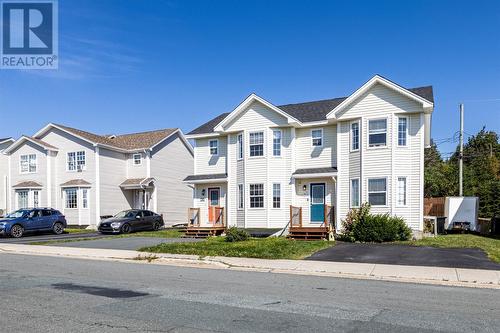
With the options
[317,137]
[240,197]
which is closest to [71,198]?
[240,197]

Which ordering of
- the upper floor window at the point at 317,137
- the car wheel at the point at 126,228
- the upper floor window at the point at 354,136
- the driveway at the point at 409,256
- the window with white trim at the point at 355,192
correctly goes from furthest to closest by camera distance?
the car wheel at the point at 126,228, the upper floor window at the point at 317,137, the upper floor window at the point at 354,136, the window with white trim at the point at 355,192, the driveway at the point at 409,256

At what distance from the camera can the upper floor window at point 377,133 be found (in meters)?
22.6

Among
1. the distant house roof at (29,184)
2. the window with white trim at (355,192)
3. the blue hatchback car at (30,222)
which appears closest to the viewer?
the window with white trim at (355,192)

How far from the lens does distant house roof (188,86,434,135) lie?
959 inches

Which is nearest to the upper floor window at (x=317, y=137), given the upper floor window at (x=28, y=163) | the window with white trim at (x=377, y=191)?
the window with white trim at (x=377, y=191)

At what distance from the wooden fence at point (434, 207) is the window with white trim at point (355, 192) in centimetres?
918

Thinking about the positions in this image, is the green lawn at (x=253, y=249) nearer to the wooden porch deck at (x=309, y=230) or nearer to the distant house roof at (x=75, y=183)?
the wooden porch deck at (x=309, y=230)

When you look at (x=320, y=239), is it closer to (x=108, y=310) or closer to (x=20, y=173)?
(x=108, y=310)

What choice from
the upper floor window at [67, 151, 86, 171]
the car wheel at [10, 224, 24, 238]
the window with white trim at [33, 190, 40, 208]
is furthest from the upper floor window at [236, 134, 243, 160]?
the window with white trim at [33, 190, 40, 208]

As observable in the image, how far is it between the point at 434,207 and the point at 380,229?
11.7m

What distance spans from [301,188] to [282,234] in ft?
9.71

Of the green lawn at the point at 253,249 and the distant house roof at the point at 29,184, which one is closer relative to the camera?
the green lawn at the point at 253,249

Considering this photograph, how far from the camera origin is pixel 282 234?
2434 centimetres

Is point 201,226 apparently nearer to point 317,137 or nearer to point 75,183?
point 317,137
